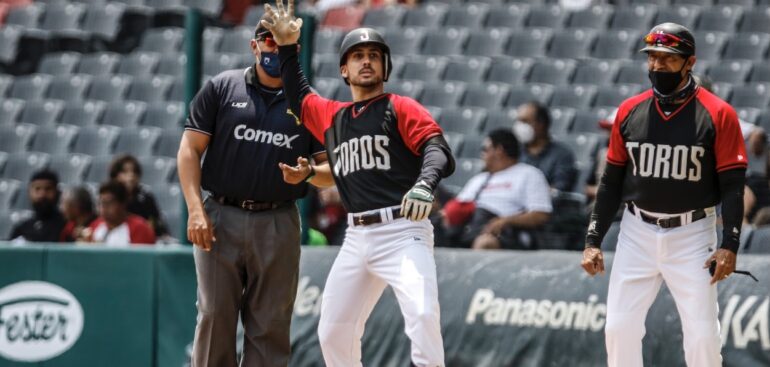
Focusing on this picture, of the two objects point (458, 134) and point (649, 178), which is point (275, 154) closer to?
point (649, 178)

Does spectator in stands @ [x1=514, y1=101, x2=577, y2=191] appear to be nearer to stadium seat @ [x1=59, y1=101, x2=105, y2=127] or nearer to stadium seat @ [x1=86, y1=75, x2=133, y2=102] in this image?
stadium seat @ [x1=59, y1=101, x2=105, y2=127]

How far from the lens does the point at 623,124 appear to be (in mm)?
5613

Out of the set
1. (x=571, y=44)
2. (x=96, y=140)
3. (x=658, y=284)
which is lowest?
(x=96, y=140)

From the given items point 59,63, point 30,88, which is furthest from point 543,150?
point 59,63

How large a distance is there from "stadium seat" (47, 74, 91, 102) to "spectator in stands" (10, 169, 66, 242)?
3.36 metres

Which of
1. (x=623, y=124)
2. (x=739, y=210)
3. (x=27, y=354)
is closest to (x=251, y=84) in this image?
(x=623, y=124)

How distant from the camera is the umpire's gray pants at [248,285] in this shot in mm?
5820

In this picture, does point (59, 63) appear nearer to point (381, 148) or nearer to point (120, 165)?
point (120, 165)

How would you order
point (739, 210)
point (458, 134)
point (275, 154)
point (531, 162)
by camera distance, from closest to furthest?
point (739, 210), point (275, 154), point (531, 162), point (458, 134)

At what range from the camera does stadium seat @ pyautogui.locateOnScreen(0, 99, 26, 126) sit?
12.8 meters

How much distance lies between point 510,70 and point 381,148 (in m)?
6.43

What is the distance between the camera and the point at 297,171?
18.0 feet

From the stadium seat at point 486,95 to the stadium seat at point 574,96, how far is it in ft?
1.63

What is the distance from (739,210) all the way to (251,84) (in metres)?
2.31
